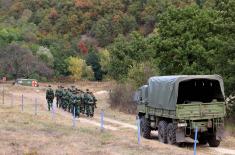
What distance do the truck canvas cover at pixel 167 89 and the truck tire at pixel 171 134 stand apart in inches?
28.8

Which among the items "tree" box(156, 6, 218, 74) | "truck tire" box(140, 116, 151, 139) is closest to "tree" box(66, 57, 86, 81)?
"tree" box(156, 6, 218, 74)

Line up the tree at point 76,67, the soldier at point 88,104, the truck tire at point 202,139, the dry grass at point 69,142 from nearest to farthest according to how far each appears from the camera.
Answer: the dry grass at point 69,142 < the truck tire at point 202,139 < the soldier at point 88,104 < the tree at point 76,67

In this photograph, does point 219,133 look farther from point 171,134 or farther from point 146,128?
point 146,128

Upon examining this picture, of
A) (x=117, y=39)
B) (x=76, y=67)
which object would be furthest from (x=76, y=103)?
(x=76, y=67)

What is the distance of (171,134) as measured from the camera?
69.5 feet

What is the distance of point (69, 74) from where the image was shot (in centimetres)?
11750

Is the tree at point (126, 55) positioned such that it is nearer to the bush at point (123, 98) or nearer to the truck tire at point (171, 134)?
the bush at point (123, 98)

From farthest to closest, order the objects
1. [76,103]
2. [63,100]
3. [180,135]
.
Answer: [63,100] < [76,103] < [180,135]

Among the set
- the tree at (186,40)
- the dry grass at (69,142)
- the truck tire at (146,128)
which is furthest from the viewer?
the tree at (186,40)

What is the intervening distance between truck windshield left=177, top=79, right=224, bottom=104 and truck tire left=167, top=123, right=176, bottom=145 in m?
1.81

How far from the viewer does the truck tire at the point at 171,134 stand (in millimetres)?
21031

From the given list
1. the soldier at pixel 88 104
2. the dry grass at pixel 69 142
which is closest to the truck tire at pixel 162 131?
the dry grass at pixel 69 142

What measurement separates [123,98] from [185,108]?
25.2 metres

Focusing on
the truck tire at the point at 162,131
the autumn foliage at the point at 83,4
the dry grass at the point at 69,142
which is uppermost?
the autumn foliage at the point at 83,4
